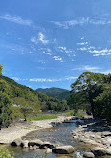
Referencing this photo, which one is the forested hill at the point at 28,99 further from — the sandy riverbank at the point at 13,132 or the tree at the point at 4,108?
the sandy riverbank at the point at 13,132

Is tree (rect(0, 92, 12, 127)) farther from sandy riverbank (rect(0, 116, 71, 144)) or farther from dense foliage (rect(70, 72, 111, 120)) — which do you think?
dense foliage (rect(70, 72, 111, 120))

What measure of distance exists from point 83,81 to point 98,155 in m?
31.3

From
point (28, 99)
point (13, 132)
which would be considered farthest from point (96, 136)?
point (28, 99)

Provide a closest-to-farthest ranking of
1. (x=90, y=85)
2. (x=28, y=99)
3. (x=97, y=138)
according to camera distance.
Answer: (x=97, y=138) → (x=90, y=85) → (x=28, y=99)

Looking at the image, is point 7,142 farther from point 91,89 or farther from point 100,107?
point 91,89

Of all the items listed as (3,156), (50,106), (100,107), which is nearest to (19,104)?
(100,107)

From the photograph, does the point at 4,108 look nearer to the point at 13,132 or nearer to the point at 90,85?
the point at 13,132

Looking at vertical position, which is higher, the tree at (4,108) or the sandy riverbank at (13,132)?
the tree at (4,108)

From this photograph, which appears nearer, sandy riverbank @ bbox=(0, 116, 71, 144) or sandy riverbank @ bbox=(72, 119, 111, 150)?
sandy riverbank @ bbox=(72, 119, 111, 150)

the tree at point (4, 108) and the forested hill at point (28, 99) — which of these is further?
the forested hill at point (28, 99)

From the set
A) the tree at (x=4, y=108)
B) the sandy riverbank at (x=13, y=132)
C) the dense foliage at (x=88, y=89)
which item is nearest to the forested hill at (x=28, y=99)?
the tree at (x=4, y=108)

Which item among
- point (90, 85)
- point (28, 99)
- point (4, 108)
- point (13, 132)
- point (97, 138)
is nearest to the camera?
point (97, 138)

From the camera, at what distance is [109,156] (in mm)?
13859

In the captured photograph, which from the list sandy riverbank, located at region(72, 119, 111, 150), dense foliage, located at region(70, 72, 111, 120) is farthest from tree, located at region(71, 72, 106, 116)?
sandy riverbank, located at region(72, 119, 111, 150)
